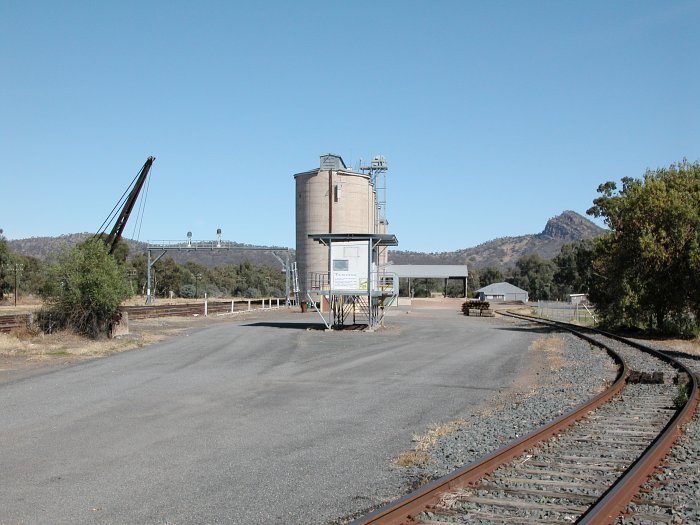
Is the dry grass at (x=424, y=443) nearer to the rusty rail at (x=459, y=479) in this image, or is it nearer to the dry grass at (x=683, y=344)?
the rusty rail at (x=459, y=479)

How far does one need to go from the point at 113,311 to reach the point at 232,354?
8365mm

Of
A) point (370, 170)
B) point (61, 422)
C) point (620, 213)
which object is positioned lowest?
point (61, 422)

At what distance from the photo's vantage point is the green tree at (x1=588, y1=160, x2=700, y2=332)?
30.9m

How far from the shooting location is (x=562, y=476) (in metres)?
7.38

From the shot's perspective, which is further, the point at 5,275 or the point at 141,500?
the point at 5,275

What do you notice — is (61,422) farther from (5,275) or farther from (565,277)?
(565,277)

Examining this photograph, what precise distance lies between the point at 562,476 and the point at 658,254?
26072mm

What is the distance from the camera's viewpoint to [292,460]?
859cm

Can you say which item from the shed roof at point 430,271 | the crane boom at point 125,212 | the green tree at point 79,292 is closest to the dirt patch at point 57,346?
the green tree at point 79,292

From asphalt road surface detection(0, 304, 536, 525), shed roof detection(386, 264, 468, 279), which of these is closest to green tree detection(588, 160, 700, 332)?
asphalt road surface detection(0, 304, 536, 525)

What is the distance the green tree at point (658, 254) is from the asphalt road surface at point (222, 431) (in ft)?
44.5

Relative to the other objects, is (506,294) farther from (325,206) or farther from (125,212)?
(125,212)

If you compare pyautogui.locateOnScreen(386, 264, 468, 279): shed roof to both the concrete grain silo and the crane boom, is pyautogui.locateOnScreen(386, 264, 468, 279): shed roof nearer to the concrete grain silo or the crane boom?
the concrete grain silo

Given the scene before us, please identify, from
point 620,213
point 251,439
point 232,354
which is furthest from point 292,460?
point 620,213
